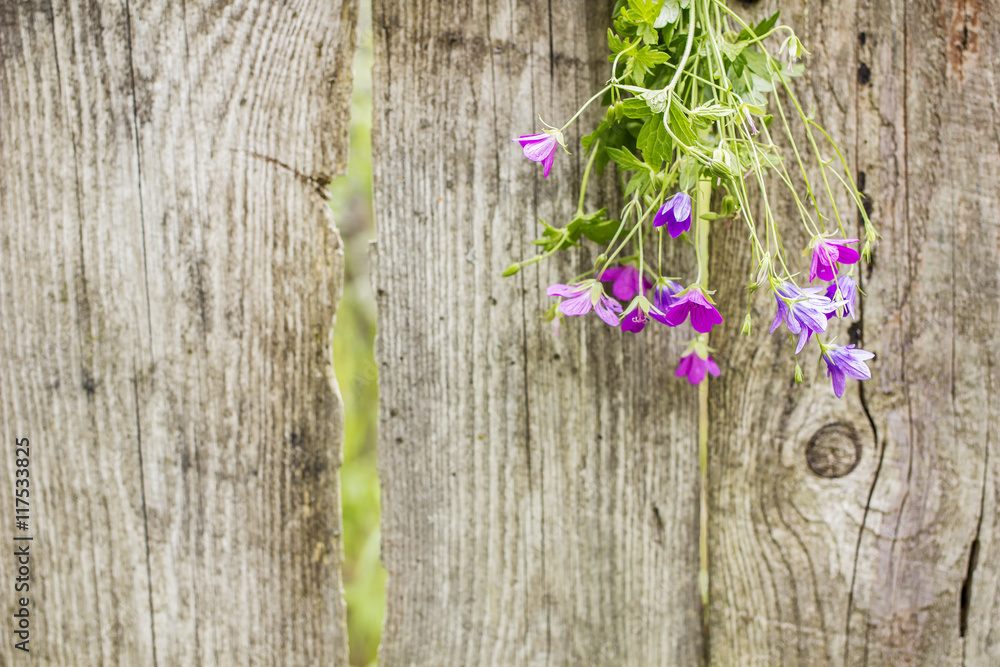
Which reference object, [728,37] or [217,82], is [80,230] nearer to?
[217,82]

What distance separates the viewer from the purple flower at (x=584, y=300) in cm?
81

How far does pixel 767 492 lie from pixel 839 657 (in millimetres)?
344

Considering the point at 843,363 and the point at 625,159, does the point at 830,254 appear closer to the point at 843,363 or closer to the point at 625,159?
the point at 843,363

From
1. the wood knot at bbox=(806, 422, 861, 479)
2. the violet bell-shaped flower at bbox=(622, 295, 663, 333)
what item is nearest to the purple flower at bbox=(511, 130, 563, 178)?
the violet bell-shaped flower at bbox=(622, 295, 663, 333)

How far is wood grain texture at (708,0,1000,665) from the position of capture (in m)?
0.99

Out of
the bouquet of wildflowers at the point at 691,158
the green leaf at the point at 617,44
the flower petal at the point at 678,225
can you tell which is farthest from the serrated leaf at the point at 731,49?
the flower petal at the point at 678,225

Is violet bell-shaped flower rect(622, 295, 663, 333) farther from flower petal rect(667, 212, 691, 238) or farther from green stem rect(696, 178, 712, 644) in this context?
green stem rect(696, 178, 712, 644)

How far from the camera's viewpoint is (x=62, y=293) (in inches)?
39.9

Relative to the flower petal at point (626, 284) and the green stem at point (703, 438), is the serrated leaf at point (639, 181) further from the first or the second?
the green stem at point (703, 438)

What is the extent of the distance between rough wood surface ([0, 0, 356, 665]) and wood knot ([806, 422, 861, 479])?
0.89m

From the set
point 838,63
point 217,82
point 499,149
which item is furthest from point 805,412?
Answer: point 217,82

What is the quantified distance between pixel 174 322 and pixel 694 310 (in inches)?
35.2

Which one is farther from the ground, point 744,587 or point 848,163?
point 848,163

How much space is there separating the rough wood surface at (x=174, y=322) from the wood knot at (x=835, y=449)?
0.89m
